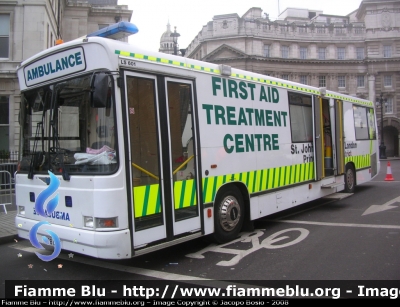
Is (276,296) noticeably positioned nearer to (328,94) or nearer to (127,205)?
(127,205)

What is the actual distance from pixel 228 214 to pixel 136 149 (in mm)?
2278

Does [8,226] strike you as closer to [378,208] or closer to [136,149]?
[136,149]

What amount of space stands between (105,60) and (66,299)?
297 cm

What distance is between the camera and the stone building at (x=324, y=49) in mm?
60500

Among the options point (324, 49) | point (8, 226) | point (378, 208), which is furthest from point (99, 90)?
point (324, 49)

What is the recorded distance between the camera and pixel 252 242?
21.7ft

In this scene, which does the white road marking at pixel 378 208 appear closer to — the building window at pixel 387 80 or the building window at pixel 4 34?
the building window at pixel 4 34

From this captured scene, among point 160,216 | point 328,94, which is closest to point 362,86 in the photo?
point 328,94

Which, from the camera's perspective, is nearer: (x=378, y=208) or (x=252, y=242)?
(x=252, y=242)

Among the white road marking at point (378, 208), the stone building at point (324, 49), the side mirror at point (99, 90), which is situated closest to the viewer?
the side mirror at point (99, 90)

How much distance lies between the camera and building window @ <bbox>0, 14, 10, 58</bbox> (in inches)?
738

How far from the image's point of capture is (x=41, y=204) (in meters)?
5.28

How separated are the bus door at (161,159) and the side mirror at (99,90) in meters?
0.38

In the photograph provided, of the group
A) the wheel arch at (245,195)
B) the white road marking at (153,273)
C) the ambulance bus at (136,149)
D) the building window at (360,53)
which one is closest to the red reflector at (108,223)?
the ambulance bus at (136,149)
